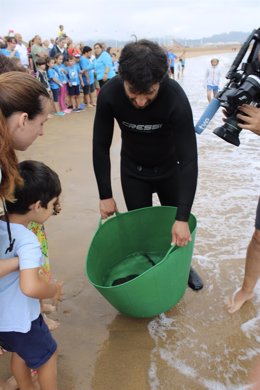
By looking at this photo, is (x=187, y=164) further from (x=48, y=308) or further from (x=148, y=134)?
(x=48, y=308)

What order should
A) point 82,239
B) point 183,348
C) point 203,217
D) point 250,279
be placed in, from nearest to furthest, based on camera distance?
point 183,348 → point 250,279 → point 82,239 → point 203,217

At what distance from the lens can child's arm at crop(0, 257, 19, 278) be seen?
1276 mm

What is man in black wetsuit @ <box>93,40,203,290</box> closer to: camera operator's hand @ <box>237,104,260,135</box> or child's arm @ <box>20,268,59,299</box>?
camera operator's hand @ <box>237,104,260,135</box>

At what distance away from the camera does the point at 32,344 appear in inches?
57.0

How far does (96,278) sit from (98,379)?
1.69ft

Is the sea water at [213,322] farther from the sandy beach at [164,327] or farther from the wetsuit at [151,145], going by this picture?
the wetsuit at [151,145]

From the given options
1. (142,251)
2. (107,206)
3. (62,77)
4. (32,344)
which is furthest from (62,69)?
(32,344)

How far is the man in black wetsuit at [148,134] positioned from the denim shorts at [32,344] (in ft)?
2.40

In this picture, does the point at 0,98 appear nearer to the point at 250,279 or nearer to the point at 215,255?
the point at 250,279

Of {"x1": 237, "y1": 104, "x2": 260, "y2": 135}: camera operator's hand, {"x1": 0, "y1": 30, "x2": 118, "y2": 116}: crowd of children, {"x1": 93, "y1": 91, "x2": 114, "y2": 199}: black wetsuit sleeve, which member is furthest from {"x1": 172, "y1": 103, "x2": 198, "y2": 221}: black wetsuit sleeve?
{"x1": 0, "y1": 30, "x2": 118, "y2": 116}: crowd of children

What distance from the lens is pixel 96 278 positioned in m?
2.12

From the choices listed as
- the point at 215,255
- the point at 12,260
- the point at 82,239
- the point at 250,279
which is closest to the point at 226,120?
the point at 250,279

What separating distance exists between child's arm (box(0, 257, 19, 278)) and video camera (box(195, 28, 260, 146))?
1065mm

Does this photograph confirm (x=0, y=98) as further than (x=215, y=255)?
No
